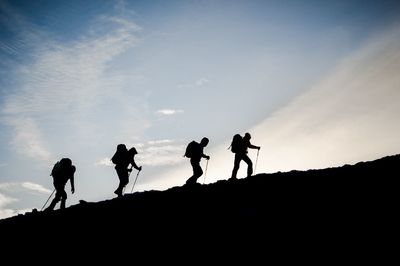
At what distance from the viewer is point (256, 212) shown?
8.88 metres

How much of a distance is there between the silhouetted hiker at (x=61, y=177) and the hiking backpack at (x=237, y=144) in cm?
769

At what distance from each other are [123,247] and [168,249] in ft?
4.64

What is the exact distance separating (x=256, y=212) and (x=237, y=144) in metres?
6.38

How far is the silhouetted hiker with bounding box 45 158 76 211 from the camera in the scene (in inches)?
544

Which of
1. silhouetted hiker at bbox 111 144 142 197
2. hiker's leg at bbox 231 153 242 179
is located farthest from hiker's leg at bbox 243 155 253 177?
silhouetted hiker at bbox 111 144 142 197

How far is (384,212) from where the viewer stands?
782cm

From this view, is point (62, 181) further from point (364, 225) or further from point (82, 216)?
point (364, 225)

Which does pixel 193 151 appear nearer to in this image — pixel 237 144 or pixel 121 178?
pixel 237 144

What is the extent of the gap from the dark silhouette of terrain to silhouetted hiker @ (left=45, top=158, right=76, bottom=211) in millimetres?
1230

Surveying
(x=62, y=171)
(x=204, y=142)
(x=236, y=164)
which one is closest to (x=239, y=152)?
(x=236, y=164)

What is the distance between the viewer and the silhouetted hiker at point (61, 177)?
13.8m

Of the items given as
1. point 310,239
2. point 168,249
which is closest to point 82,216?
point 168,249

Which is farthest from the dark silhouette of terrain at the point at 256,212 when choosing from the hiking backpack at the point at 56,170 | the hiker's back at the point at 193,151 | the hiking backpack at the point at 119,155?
the hiker's back at the point at 193,151

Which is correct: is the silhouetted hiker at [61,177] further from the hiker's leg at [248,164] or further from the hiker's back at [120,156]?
the hiker's leg at [248,164]
